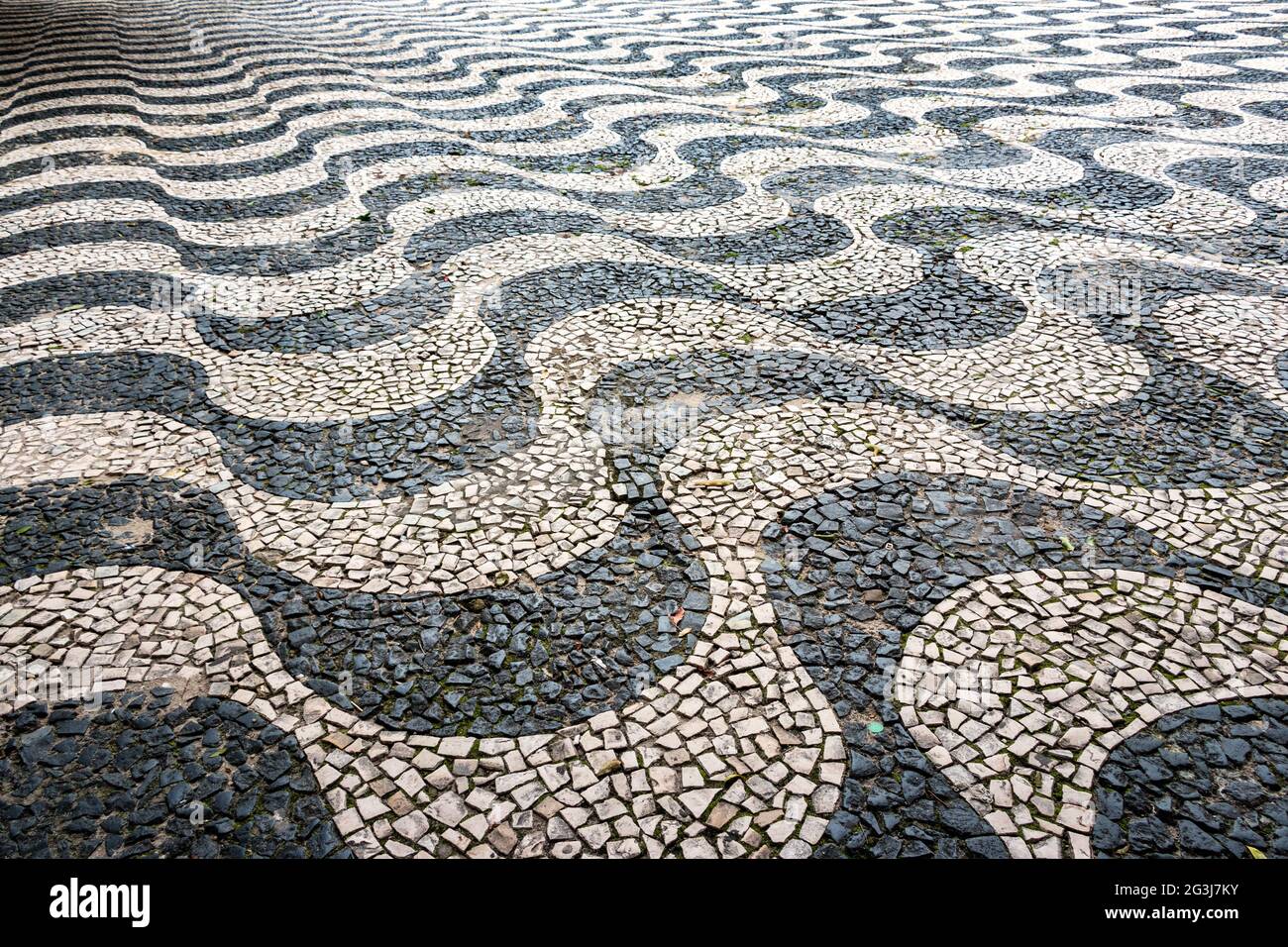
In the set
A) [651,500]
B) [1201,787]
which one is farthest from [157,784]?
[1201,787]

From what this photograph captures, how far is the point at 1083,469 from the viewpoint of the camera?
3469 mm

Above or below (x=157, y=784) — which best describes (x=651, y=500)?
above

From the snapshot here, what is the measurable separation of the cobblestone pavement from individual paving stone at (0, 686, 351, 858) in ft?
0.04

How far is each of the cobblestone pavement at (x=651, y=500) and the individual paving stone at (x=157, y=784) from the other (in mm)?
12

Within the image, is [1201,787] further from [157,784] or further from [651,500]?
[157,784]

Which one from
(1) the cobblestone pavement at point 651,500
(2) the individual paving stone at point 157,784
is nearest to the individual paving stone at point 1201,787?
(1) the cobblestone pavement at point 651,500

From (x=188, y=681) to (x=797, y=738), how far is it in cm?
188

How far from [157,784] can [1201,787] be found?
2.86m

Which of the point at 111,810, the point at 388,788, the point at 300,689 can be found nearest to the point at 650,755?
the point at 388,788

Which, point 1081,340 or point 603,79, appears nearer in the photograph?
point 1081,340

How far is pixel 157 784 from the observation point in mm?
2346

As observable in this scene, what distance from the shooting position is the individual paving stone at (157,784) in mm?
2205

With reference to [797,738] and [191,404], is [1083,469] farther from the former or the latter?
[191,404]

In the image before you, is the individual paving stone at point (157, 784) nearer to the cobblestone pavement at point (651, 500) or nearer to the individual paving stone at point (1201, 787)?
the cobblestone pavement at point (651, 500)
